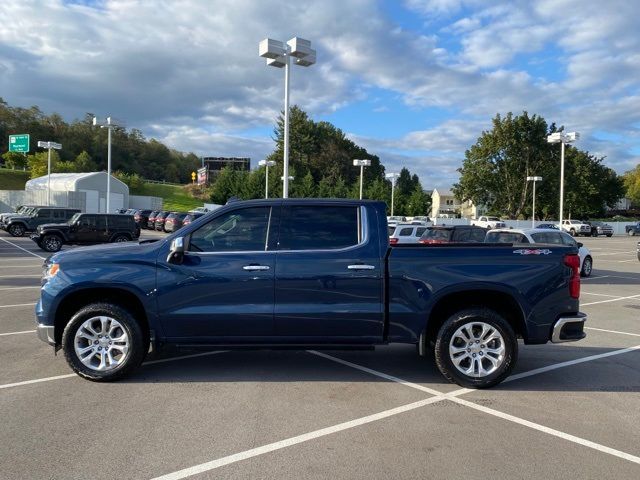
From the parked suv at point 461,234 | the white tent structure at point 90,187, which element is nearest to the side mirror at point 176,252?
the parked suv at point 461,234

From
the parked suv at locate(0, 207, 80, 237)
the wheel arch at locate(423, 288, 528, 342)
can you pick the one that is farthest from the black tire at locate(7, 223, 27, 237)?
the wheel arch at locate(423, 288, 528, 342)

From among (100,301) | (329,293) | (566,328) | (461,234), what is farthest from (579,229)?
(100,301)

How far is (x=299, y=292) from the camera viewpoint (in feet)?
18.7

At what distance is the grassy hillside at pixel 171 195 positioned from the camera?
92287mm

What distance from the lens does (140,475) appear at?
3.77 m

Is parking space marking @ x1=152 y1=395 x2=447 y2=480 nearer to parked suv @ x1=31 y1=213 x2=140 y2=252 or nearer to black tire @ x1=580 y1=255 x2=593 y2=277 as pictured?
black tire @ x1=580 y1=255 x2=593 y2=277

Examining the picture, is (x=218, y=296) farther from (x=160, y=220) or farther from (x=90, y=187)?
(x=90, y=187)

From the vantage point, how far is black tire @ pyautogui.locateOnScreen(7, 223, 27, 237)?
32.1 m

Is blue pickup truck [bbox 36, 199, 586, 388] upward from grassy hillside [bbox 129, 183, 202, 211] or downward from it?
downward

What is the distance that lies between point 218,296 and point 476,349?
9.23ft

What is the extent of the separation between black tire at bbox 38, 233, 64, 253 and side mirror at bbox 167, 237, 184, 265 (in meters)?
20.3

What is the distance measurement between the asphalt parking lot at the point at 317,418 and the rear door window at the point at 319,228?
1.52 m

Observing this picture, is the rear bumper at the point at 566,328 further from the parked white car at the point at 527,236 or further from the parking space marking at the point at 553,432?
the parked white car at the point at 527,236

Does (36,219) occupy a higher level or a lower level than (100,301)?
higher
